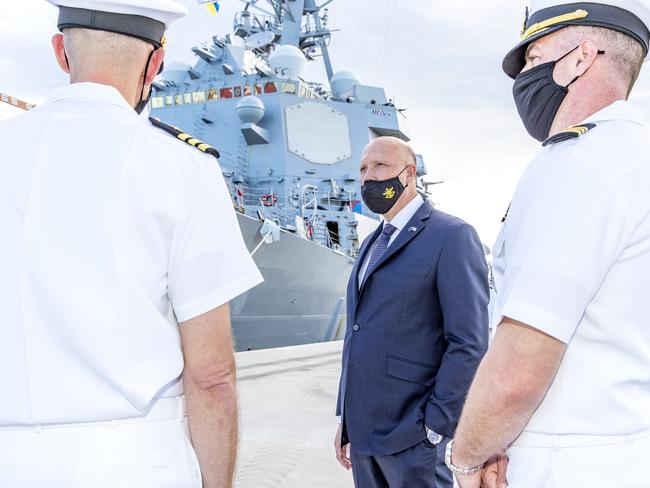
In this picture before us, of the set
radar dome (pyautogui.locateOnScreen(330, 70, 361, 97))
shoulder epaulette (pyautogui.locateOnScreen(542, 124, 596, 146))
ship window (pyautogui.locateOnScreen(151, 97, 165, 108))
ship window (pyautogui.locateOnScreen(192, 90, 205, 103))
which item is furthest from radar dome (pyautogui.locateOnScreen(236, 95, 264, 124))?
shoulder epaulette (pyautogui.locateOnScreen(542, 124, 596, 146))

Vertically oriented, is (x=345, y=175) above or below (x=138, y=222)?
below

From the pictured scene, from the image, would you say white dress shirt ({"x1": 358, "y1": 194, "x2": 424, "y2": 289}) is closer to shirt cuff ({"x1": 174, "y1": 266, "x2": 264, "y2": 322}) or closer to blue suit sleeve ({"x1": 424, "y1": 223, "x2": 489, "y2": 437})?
blue suit sleeve ({"x1": 424, "y1": 223, "x2": 489, "y2": 437})

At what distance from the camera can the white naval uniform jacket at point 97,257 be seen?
1.14 metres

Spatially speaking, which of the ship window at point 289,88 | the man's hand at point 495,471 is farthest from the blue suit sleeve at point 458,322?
the ship window at point 289,88

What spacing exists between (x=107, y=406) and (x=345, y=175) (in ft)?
55.2

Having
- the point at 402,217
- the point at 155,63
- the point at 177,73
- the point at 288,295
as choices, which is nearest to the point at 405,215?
the point at 402,217

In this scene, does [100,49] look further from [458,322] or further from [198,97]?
[198,97]

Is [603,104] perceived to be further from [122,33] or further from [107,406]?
[107,406]

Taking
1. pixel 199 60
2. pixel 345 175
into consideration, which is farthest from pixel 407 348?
pixel 199 60

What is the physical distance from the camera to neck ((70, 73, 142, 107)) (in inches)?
49.9

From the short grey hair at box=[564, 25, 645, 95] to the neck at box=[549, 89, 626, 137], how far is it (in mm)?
47

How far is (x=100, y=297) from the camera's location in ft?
3.79

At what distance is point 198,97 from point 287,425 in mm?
16929

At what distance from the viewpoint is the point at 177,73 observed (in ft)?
65.0
